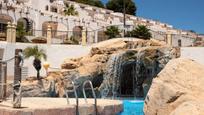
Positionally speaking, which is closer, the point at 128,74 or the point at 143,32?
the point at 128,74

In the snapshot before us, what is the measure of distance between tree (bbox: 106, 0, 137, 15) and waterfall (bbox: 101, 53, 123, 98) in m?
49.7

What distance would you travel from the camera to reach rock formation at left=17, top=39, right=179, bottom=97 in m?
23.4

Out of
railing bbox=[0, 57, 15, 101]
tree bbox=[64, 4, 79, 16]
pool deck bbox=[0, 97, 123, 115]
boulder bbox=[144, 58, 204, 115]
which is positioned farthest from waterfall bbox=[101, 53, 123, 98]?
tree bbox=[64, 4, 79, 16]

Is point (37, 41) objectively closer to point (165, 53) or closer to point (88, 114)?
point (165, 53)

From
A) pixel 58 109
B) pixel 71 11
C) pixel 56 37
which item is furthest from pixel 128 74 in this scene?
pixel 71 11

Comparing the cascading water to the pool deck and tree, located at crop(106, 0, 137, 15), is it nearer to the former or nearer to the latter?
the pool deck

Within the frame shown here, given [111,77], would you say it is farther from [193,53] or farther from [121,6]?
[121,6]

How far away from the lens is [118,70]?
2469cm

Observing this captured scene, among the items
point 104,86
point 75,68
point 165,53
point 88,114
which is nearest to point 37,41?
point 75,68

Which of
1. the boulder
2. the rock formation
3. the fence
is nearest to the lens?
the boulder

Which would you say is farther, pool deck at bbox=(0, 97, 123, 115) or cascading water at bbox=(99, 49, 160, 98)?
cascading water at bbox=(99, 49, 160, 98)

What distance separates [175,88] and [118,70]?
16.5 metres

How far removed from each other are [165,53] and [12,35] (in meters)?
12.8

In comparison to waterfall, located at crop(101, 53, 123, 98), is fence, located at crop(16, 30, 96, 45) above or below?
above
